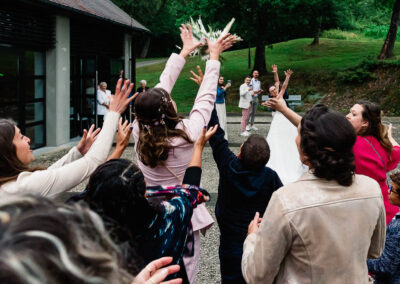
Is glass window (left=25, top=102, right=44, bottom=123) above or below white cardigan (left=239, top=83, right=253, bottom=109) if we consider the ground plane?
below

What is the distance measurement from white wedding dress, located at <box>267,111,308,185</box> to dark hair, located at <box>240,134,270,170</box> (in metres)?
1.38

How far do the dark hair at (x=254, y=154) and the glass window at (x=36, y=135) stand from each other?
1026cm

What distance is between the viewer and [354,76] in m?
24.8

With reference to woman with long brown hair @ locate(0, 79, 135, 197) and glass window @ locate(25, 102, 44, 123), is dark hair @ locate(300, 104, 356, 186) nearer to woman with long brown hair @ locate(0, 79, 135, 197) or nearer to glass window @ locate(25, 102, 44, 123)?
woman with long brown hair @ locate(0, 79, 135, 197)

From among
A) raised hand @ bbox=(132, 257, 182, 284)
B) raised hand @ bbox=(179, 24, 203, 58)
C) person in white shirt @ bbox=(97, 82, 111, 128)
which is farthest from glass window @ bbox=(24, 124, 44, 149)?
raised hand @ bbox=(132, 257, 182, 284)

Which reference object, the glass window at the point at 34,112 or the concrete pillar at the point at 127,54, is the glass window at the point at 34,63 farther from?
the concrete pillar at the point at 127,54

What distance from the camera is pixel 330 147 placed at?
193 cm

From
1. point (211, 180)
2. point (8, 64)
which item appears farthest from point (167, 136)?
point (8, 64)

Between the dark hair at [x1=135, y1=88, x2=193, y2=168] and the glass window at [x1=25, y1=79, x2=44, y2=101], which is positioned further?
the glass window at [x1=25, y1=79, x2=44, y2=101]

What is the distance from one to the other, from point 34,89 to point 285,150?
9699 mm

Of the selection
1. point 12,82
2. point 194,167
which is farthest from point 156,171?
point 12,82

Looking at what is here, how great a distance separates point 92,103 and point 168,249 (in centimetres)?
1388

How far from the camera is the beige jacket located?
6.15 feet

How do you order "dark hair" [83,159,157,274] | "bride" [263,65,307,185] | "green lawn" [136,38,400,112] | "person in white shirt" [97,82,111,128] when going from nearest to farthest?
"dark hair" [83,159,157,274] < "bride" [263,65,307,185] < "person in white shirt" [97,82,111,128] < "green lawn" [136,38,400,112]
